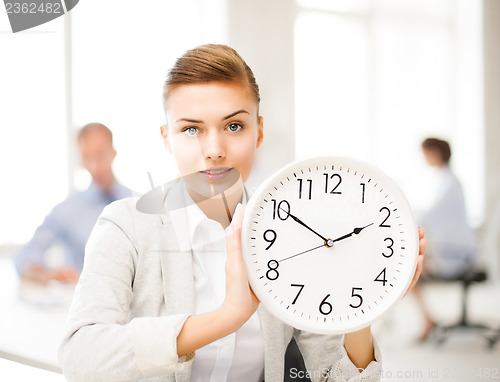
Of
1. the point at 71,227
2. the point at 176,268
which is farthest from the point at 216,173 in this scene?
the point at 71,227

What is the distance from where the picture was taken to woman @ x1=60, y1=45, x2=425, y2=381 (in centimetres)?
94

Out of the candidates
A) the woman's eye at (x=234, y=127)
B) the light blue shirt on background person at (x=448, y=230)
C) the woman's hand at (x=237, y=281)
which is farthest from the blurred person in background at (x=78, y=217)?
the light blue shirt on background person at (x=448, y=230)

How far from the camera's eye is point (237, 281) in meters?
0.78

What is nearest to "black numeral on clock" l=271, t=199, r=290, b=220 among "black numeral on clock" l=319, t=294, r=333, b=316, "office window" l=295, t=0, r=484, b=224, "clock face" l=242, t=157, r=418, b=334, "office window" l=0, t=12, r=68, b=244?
"clock face" l=242, t=157, r=418, b=334

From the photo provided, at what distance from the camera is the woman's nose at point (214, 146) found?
1.02 m

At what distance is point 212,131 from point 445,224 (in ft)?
3.31

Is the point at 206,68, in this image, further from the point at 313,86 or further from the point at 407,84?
the point at 407,84

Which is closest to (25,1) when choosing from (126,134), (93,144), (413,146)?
(93,144)

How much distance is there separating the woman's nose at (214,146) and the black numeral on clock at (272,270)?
304 mm

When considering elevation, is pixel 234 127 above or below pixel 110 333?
above

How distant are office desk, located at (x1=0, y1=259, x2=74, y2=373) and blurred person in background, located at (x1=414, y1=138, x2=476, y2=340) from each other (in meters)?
1.26

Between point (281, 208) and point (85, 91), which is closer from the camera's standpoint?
point (281, 208)

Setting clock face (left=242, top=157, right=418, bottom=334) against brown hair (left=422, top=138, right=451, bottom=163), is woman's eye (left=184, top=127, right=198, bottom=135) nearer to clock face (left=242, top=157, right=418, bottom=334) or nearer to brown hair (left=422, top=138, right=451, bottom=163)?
clock face (left=242, top=157, right=418, bottom=334)

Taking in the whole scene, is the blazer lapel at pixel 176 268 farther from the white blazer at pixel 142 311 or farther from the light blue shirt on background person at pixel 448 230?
the light blue shirt on background person at pixel 448 230
